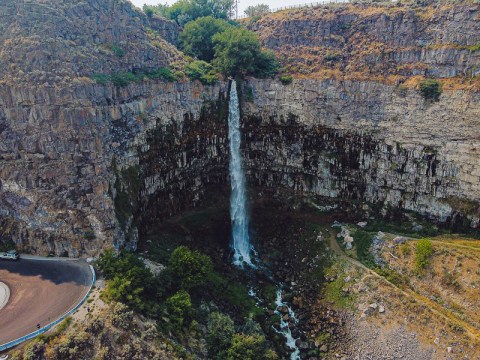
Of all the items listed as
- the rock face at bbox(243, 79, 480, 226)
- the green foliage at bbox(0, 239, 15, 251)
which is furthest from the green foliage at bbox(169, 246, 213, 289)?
the rock face at bbox(243, 79, 480, 226)

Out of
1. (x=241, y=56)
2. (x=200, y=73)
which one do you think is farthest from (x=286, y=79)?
(x=200, y=73)

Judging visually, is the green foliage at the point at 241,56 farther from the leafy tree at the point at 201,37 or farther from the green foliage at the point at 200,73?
the leafy tree at the point at 201,37

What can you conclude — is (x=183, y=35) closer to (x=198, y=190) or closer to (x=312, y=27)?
(x=312, y=27)

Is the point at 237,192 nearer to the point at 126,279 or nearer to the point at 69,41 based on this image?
the point at 126,279

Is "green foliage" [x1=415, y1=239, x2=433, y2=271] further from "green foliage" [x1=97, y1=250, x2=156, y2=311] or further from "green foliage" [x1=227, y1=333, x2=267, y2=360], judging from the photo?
"green foliage" [x1=97, y1=250, x2=156, y2=311]

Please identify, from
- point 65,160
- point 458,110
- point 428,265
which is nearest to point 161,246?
point 65,160

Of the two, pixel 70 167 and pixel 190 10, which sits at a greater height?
pixel 190 10
